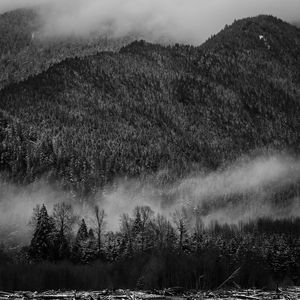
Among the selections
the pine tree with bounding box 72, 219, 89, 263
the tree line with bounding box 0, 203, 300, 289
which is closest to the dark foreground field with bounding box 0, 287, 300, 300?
the tree line with bounding box 0, 203, 300, 289

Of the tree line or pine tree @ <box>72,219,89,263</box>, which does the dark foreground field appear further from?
pine tree @ <box>72,219,89,263</box>

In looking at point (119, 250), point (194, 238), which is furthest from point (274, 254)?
point (119, 250)

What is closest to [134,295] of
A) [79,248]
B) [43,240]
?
[43,240]

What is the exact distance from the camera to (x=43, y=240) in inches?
4820

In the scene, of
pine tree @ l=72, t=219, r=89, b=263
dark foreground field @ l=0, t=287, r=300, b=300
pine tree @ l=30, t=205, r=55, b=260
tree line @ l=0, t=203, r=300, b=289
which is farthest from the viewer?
pine tree @ l=72, t=219, r=89, b=263

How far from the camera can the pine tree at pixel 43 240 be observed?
121062 millimetres

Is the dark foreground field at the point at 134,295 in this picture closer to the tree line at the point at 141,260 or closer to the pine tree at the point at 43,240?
the tree line at the point at 141,260

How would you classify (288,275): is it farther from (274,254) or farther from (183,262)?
(183,262)

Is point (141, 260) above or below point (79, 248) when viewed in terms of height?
below

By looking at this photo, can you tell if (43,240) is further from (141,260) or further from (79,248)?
(141,260)

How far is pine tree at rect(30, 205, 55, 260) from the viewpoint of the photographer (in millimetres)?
121062

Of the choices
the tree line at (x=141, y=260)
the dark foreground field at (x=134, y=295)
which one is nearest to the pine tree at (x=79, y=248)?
the tree line at (x=141, y=260)

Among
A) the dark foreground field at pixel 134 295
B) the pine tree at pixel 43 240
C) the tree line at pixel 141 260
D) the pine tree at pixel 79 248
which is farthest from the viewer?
the pine tree at pixel 79 248

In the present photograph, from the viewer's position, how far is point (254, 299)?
82.6 m
